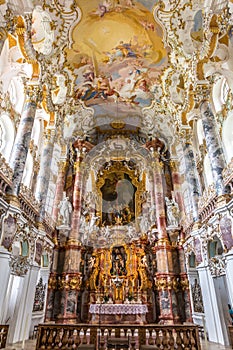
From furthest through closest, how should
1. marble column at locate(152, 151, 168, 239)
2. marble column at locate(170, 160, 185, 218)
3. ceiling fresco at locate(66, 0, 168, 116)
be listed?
1. marble column at locate(170, 160, 185, 218)
2. marble column at locate(152, 151, 168, 239)
3. ceiling fresco at locate(66, 0, 168, 116)

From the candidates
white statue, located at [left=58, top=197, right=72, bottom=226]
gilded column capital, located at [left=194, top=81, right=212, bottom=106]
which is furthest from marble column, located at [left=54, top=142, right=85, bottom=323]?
gilded column capital, located at [left=194, top=81, right=212, bottom=106]

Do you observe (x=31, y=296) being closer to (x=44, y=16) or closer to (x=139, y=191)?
(x=139, y=191)

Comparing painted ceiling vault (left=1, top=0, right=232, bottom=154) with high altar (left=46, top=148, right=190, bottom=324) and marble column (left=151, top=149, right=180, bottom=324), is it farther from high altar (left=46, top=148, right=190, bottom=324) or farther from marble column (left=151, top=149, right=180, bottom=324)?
marble column (left=151, top=149, right=180, bottom=324)

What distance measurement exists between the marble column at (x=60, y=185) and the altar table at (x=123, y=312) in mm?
5781

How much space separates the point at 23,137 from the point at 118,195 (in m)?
9.75

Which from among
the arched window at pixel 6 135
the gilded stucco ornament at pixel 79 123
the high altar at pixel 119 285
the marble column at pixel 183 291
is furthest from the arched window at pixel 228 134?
the gilded stucco ornament at pixel 79 123

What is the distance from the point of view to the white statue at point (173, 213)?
15.6m

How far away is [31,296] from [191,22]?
1443 centimetres

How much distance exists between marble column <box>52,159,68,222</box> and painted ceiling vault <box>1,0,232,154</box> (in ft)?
6.77

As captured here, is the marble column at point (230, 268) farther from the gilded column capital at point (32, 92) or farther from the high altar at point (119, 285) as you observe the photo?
the gilded column capital at point (32, 92)

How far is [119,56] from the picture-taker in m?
→ 15.6

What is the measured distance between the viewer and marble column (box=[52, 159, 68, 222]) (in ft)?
53.2

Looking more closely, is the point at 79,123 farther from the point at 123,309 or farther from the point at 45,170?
the point at 123,309

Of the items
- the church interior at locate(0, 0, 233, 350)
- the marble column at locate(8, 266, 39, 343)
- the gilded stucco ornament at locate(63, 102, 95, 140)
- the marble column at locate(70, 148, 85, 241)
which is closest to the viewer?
the marble column at locate(8, 266, 39, 343)
